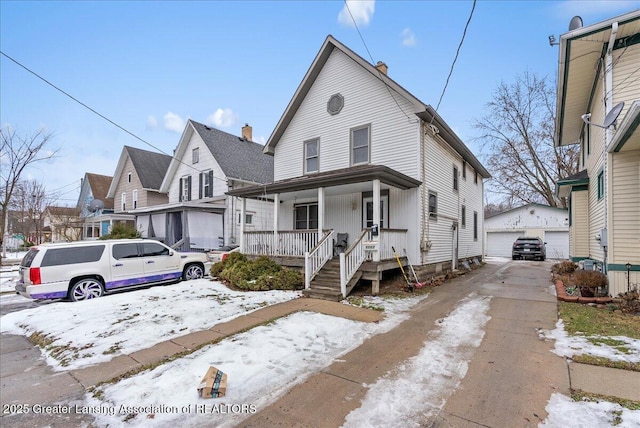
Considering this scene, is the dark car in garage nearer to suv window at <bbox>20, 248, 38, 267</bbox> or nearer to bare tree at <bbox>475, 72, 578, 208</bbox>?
bare tree at <bbox>475, 72, 578, 208</bbox>

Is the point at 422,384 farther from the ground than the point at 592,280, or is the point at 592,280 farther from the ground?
the point at 592,280

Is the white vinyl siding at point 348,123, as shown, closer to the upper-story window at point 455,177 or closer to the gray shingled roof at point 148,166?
the upper-story window at point 455,177

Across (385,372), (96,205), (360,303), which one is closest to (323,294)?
(360,303)

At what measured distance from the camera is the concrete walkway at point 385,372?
3.14 m

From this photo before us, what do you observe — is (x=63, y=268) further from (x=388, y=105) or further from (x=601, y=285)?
(x=601, y=285)

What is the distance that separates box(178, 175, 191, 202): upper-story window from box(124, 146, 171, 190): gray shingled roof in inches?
154

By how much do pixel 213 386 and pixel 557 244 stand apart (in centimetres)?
2636

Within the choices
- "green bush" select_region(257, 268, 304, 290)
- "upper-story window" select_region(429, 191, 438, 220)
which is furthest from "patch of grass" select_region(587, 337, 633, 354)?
"green bush" select_region(257, 268, 304, 290)

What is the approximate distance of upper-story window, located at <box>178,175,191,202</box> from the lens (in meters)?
21.6

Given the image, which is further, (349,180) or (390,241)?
(390,241)

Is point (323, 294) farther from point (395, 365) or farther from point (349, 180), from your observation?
point (395, 365)

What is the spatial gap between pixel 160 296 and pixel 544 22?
46.8ft

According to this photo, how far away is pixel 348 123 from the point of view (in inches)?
480

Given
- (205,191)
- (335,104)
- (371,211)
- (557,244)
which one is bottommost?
(557,244)
